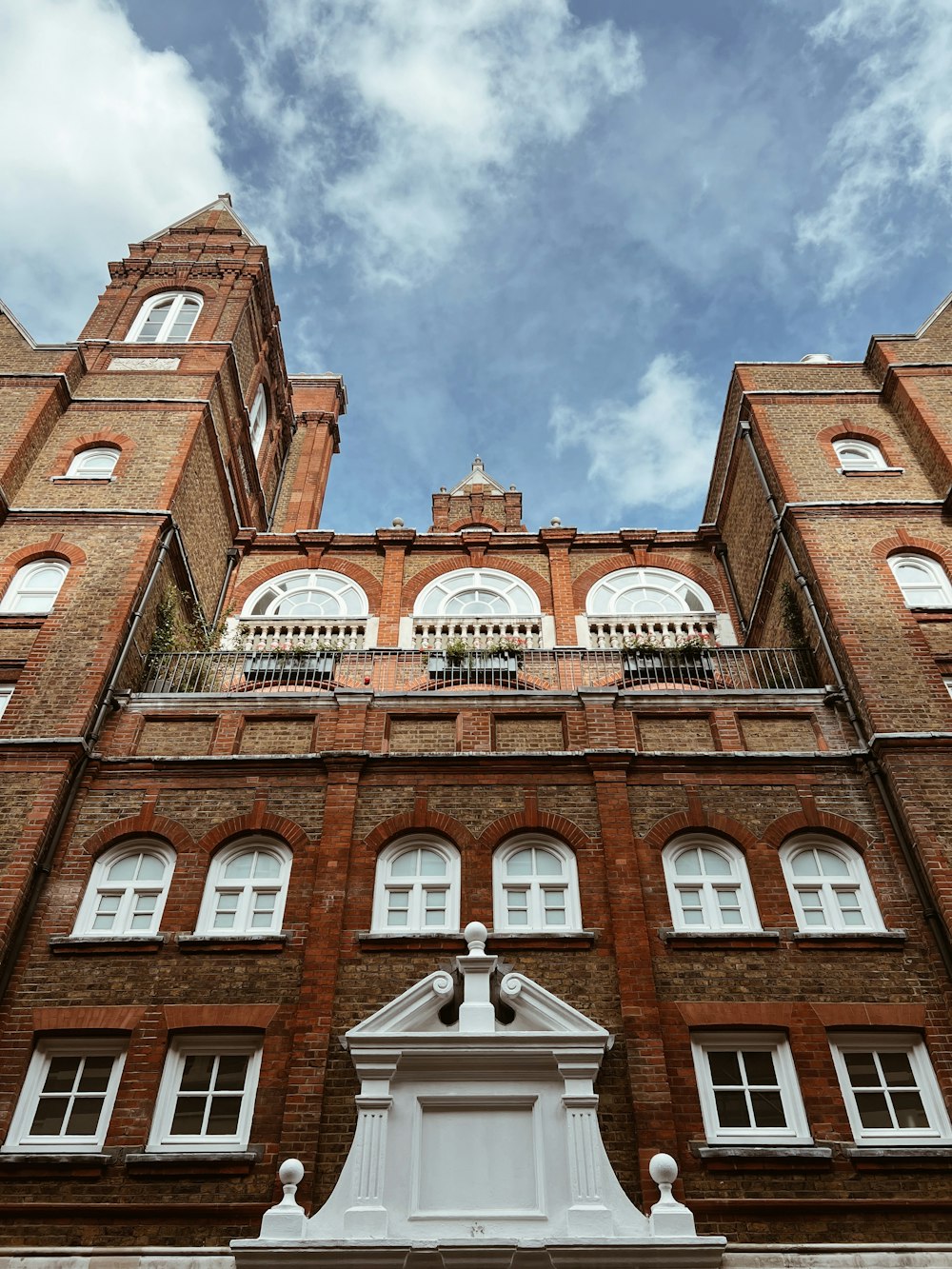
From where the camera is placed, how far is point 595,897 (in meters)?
12.6

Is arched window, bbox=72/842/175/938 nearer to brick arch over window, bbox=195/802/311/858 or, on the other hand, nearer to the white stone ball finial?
brick arch over window, bbox=195/802/311/858

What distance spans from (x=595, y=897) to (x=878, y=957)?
3507mm

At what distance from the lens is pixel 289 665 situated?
17281 millimetres

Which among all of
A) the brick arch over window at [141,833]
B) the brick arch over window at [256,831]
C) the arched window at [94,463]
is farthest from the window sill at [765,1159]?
the arched window at [94,463]

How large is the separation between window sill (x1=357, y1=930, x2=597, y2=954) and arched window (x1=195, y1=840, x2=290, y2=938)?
139 cm

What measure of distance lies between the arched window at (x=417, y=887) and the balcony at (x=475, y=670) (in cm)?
364

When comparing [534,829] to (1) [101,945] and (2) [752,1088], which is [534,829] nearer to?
(2) [752,1088]

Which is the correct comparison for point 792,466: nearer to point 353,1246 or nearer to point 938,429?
point 938,429

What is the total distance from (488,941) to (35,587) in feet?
33.7

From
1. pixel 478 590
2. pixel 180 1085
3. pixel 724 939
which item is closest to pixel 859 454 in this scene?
pixel 478 590

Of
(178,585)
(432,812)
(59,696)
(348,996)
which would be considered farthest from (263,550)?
(348,996)

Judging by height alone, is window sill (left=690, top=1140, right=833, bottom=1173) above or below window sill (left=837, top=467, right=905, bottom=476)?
below

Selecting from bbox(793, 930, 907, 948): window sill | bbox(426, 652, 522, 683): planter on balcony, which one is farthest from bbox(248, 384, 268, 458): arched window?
bbox(793, 930, 907, 948): window sill

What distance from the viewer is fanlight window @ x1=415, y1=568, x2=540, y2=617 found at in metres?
20.0
